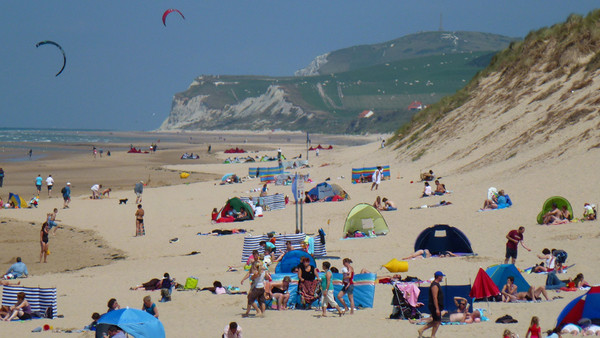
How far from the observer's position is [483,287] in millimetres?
12586

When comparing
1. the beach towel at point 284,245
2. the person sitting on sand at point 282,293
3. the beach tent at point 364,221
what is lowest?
the person sitting on sand at point 282,293

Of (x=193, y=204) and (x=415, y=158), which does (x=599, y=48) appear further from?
(x=193, y=204)

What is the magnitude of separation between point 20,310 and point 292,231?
9.57 meters

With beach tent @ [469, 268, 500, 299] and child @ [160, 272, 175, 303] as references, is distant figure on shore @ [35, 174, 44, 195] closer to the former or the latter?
child @ [160, 272, 175, 303]

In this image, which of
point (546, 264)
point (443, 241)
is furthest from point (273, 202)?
point (546, 264)

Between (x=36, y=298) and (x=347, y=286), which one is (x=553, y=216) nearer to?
(x=347, y=286)

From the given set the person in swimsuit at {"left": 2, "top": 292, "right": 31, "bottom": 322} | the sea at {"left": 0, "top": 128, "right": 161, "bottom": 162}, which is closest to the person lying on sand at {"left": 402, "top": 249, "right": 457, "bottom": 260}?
the person in swimsuit at {"left": 2, "top": 292, "right": 31, "bottom": 322}

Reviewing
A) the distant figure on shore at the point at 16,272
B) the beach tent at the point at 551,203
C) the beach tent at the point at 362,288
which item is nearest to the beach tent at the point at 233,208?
the distant figure on shore at the point at 16,272

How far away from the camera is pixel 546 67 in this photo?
1441 inches

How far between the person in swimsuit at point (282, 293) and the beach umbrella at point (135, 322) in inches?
116

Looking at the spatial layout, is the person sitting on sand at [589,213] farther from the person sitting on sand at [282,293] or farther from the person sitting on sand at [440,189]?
the person sitting on sand at [282,293]

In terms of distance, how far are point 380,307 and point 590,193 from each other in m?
10.0

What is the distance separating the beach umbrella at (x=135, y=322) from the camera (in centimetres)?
1038

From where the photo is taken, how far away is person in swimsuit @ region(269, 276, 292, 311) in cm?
1321
